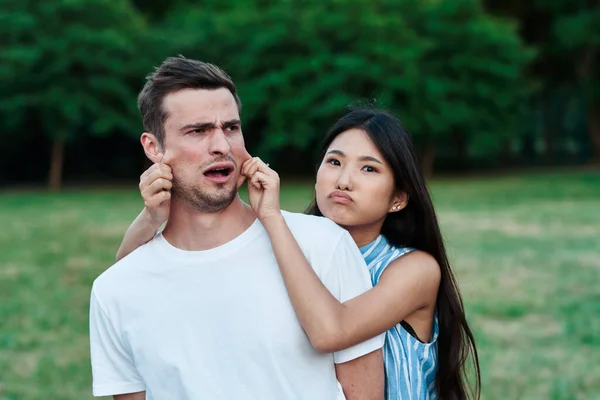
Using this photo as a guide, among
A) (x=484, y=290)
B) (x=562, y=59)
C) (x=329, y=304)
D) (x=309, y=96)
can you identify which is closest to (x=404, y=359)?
(x=329, y=304)

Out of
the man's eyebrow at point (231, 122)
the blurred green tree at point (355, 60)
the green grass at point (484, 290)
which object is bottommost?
the green grass at point (484, 290)

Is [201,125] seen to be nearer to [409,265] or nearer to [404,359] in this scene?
[409,265]

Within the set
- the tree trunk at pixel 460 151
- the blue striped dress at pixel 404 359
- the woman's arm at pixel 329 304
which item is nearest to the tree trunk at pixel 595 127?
the tree trunk at pixel 460 151

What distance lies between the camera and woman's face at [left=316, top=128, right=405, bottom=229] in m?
2.91

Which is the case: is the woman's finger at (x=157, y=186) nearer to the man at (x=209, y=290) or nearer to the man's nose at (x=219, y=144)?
the man at (x=209, y=290)

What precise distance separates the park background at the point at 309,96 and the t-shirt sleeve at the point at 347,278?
10.7 meters

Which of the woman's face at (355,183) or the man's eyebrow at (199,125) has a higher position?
the man's eyebrow at (199,125)

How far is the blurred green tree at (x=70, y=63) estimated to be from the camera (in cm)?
2958

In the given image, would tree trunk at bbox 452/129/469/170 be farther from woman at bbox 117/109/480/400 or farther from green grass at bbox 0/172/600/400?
woman at bbox 117/109/480/400

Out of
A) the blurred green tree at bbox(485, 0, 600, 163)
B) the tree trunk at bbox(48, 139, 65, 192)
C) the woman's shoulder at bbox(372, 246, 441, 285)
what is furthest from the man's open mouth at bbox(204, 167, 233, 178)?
the blurred green tree at bbox(485, 0, 600, 163)

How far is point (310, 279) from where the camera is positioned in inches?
93.9

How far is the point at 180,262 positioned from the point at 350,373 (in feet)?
2.01

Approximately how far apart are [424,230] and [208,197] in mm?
883

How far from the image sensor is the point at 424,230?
3014 mm
